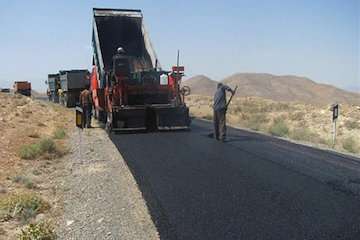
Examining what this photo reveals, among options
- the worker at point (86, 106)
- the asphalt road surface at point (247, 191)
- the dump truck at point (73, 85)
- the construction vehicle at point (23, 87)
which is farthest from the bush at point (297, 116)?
the construction vehicle at point (23, 87)

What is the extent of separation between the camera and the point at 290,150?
12.8 meters

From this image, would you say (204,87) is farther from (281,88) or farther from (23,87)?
(23,87)

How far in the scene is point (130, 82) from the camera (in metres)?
17.8

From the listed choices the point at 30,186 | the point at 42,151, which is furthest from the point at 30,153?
the point at 30,186

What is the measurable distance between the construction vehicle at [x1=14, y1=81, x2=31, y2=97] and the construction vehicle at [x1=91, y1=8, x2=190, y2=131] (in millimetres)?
49751

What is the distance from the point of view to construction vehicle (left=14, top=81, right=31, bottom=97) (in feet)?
220

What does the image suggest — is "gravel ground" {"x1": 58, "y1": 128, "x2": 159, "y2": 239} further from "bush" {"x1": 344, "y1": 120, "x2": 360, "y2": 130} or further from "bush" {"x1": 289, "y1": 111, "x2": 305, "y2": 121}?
"bush" {"x1": 289, "y1": 111, "x2": 305, "y2": 121}

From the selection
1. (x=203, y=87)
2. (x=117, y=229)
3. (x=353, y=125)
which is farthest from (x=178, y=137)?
(x=203, y=87)

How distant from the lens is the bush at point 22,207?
24.9 feet

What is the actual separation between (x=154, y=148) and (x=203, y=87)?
10176cm

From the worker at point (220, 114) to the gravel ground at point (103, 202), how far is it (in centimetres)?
332

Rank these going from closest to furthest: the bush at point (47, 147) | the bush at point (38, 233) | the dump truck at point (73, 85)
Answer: the bush at point (38, 233) → the bush at point (47, 147) → the dump truck at point (73, 85)

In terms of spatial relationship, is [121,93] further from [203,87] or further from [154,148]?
[203,87]

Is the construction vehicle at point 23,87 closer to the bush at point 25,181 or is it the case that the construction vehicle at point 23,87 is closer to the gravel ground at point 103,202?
the gravel ground at point 103,202
